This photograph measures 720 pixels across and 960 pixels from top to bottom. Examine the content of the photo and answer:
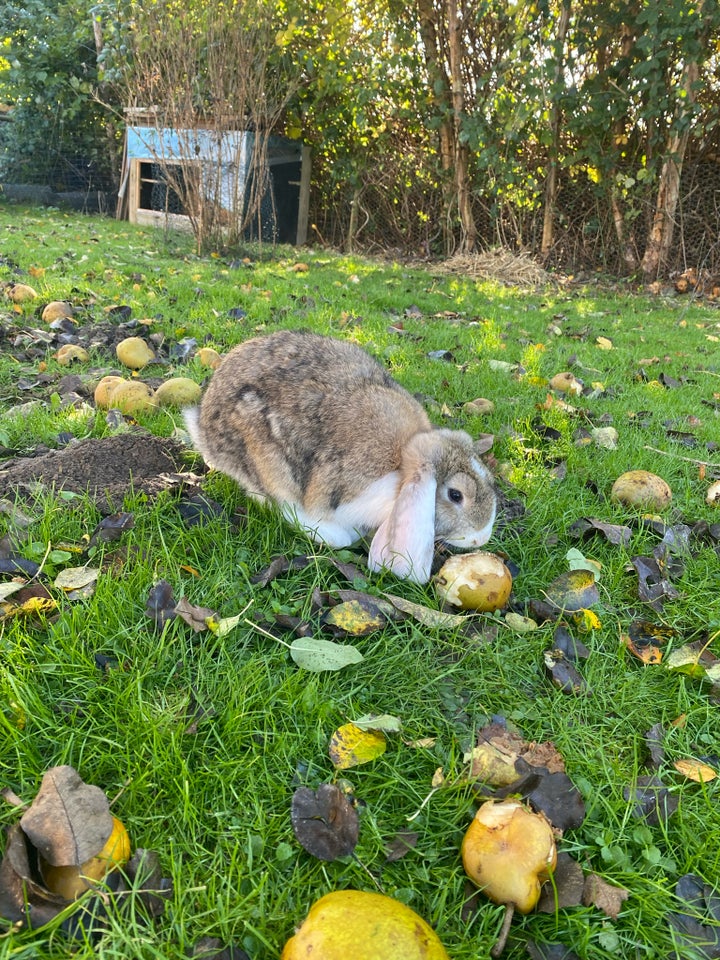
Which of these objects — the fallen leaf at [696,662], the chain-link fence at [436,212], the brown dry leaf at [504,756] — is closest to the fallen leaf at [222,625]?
the brown dry leaf at [504,756]

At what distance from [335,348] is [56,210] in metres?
14.6

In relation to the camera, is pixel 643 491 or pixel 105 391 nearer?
pixel 643 491

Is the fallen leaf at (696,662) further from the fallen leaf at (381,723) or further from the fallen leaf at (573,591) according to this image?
the fallen leaf at (381,723)

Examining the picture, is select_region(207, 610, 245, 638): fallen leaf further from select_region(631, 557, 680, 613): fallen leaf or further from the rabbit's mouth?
select_region(631, 557, 680, 613): fallen leaf

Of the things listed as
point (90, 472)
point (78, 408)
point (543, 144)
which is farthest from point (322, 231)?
point (90, 472)

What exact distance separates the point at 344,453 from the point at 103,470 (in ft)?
3.67

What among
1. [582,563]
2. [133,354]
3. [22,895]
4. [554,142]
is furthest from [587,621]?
[554,142]

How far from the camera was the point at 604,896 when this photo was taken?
1.59 meters

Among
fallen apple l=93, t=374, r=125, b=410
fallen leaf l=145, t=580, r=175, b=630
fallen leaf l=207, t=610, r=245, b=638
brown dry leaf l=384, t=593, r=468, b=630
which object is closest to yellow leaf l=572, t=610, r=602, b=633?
brown dry leaf l=384, t=593, r=468, b=630

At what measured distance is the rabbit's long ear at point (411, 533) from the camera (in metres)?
2.42

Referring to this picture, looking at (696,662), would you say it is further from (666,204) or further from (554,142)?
(554,142)

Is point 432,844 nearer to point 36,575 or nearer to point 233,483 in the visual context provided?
point 36,575

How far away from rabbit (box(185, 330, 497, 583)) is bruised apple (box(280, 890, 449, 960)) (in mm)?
1235

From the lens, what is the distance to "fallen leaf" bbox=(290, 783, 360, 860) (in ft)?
5.27
